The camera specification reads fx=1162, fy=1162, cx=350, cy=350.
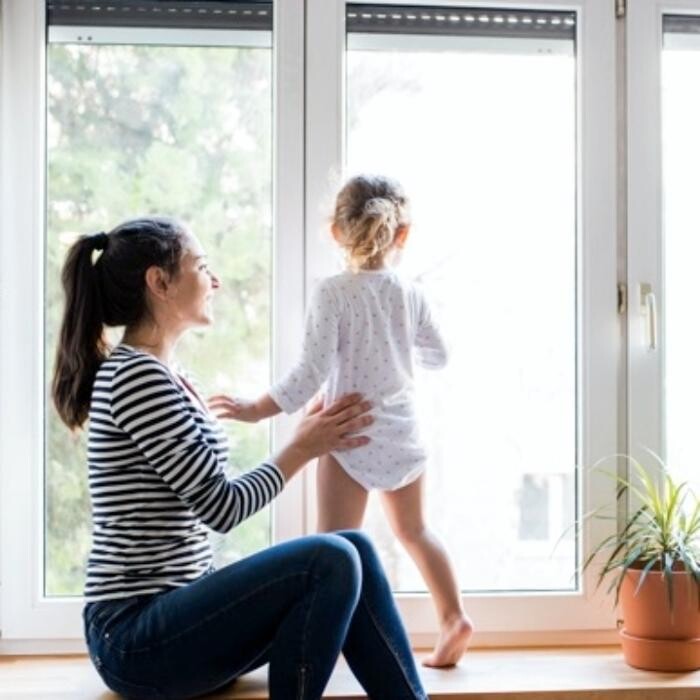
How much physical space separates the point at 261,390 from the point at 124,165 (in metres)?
0.54

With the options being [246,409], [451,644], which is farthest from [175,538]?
[451,644]

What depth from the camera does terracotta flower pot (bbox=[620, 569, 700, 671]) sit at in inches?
84.6

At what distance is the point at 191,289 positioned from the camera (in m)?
2.04

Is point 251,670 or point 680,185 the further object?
point 680,185

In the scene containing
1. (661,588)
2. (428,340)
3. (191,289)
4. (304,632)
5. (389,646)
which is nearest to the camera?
(304,632)

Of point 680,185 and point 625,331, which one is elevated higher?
point 680,185

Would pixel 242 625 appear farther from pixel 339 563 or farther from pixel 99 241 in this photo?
pixel 99 241

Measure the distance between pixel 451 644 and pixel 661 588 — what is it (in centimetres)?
41

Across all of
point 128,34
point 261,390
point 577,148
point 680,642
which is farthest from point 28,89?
point 680,642

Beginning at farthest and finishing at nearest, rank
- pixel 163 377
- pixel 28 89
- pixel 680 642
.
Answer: pixel 28 89 → pixel 680 642 → pixel 163 377

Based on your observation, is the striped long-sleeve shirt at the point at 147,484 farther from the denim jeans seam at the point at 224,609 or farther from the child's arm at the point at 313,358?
the child's arm at the point at 313,358

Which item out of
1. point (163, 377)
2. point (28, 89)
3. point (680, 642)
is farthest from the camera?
point (28, 89)

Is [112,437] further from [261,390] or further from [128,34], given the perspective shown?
[128,34]

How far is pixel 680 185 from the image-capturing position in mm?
2479
